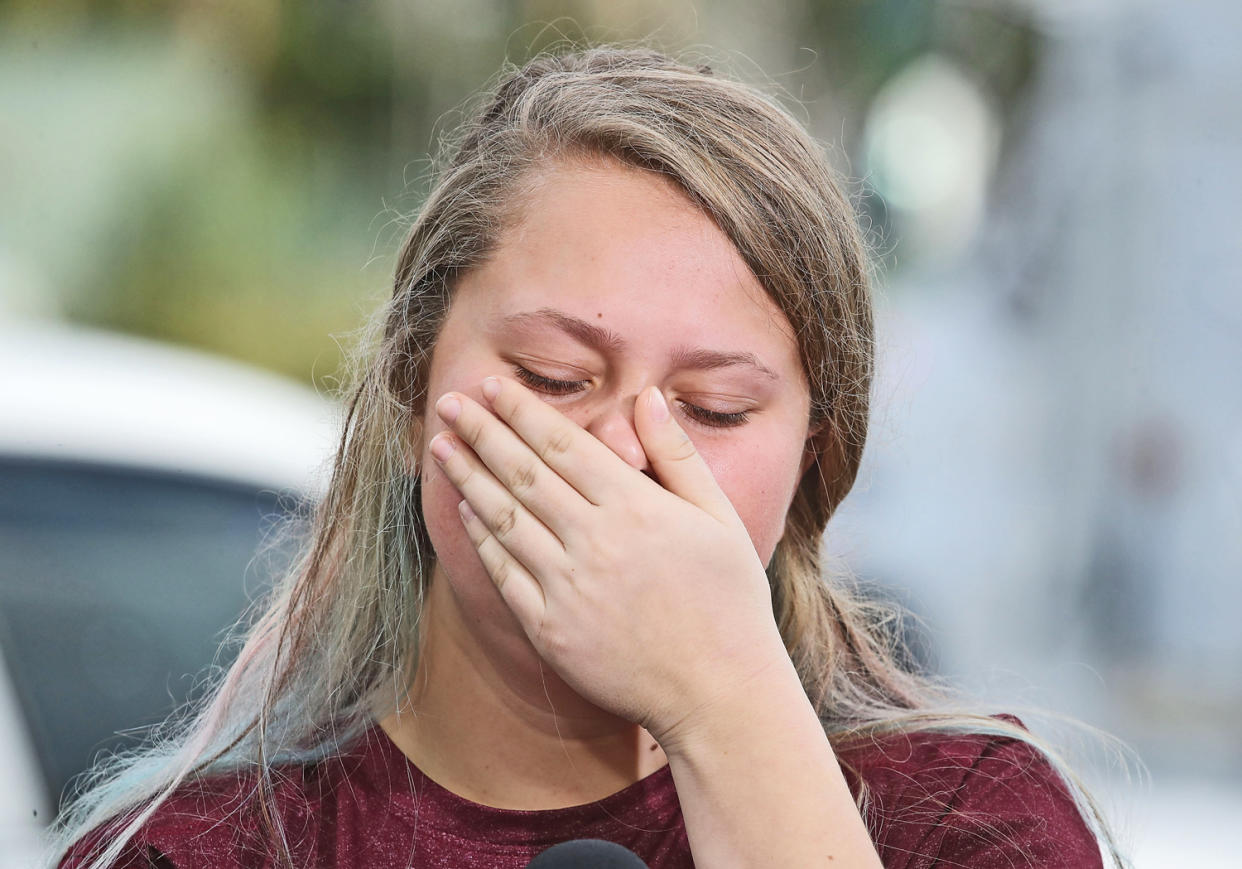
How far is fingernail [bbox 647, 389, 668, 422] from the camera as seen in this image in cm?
129

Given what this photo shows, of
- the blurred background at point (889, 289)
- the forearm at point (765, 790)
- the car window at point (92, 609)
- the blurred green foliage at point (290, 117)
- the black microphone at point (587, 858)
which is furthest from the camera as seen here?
the blurred green foliage at point (290, 117)

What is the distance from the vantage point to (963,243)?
4324 millimetres

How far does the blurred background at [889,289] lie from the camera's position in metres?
2.53

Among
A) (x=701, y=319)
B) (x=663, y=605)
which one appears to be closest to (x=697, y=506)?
(x=663, y=605)

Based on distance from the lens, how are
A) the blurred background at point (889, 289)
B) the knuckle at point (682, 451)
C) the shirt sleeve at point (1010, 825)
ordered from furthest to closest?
the blurred background at point (889, 289) → the shirt sleeve at point (1010, 825) → the knuckle at point (682, 451)

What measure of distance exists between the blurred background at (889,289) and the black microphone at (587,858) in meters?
1.12

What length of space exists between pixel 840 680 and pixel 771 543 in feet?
1.17

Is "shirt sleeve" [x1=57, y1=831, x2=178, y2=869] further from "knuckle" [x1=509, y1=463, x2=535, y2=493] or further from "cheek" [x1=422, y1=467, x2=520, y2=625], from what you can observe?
"knuckle" [x1=509, y1=463, x2=535, y2=493]

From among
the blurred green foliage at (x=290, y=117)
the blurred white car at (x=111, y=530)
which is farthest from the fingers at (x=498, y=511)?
the blurred green foliage at (x=290, y=117)

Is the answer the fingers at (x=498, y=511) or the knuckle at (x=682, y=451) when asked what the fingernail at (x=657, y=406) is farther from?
the fingers at (x=498, y=511)

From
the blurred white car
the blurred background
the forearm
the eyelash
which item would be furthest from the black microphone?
the blurred background

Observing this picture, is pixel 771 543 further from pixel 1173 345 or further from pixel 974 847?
pixel 1173 345

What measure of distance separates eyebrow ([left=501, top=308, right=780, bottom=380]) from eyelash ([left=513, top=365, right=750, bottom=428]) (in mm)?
48

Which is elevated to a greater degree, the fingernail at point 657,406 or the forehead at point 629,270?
the forehead at point 629,270
